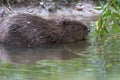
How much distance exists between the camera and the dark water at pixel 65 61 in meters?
3.74

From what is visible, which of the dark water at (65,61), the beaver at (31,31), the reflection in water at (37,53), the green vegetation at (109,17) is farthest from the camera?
the beaver at (31,31)

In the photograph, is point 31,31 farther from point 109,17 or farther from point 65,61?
point 109,17

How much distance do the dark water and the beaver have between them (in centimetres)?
16

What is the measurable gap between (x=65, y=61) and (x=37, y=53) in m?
0.71

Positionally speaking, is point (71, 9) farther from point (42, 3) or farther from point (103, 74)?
point (103, 74)

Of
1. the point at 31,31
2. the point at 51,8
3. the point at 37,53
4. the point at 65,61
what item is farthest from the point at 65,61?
the point at 51,8

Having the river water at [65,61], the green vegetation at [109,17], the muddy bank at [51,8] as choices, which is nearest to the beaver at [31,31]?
the river water at [65,61]

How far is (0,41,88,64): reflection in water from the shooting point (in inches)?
194

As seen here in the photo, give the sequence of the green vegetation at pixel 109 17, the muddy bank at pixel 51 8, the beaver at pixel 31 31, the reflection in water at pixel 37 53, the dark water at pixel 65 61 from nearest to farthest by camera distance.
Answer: the green vegetation at pixel 109 17 < the dark water at pixel 65 61 < the reflection in water at pixel 37 53 < the beaver at pixel 31 31 < the muddy bank at pixel 51 8

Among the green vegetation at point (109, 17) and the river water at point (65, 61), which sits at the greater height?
the green vegetation at point (109, 17)

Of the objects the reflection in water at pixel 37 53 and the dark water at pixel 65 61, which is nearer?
the dark water at pixel 65 61

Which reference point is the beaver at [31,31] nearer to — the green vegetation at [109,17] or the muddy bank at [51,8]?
the green vegetation at [109,17]

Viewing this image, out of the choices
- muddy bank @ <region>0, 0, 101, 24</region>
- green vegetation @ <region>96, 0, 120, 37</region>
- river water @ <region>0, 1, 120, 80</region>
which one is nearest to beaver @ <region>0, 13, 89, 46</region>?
river water @ <region>0, 1, 120, 80</region>

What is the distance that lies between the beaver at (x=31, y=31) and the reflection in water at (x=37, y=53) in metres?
0.15
